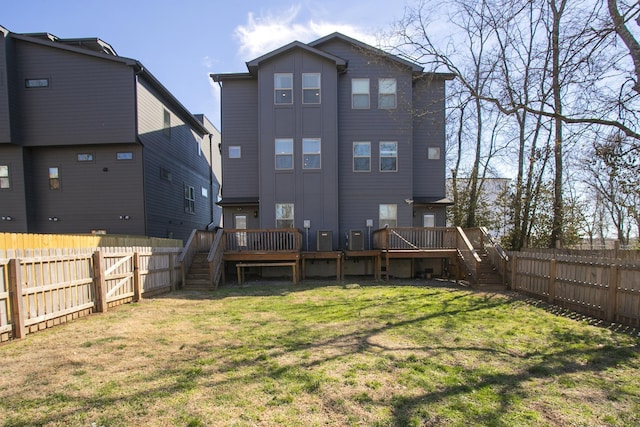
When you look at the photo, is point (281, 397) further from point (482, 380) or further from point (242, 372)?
point (482, 380)

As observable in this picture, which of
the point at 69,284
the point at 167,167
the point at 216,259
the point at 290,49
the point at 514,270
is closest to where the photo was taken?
the point at 69,284

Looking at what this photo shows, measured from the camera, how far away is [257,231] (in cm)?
1240

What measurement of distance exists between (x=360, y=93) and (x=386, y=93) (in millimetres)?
1159

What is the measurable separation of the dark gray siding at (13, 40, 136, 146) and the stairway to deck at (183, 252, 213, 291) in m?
6.75

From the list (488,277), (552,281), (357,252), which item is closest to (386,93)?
(357,252)

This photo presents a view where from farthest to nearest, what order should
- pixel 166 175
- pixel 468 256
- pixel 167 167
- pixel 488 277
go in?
pixel 167 167
pixel 166 175
pixel 468 256
pixel 488 277

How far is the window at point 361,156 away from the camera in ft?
48.9

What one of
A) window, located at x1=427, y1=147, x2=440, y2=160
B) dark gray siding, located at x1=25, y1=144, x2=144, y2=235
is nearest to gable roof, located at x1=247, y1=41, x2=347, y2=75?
window, located at x1=427, y1=147, x2=440, y2=160

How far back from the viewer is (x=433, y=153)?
15.7 m

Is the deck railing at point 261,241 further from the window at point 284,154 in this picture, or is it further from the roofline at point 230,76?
the roofline at point 230,76

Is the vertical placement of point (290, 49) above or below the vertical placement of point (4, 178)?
above

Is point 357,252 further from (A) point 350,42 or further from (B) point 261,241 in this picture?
(A) point 350,42

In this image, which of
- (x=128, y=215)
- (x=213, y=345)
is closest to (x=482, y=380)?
(x=213, y=345)

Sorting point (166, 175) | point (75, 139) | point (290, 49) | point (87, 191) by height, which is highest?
point (290, 49)
